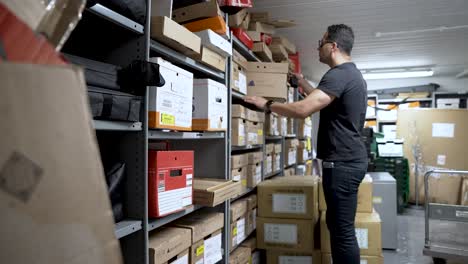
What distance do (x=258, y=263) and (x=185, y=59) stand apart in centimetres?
187

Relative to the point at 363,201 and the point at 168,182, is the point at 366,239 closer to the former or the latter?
the point at 363,201

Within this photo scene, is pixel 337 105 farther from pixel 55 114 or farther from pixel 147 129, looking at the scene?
pixel 55 114

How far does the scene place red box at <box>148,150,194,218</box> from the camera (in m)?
1.34

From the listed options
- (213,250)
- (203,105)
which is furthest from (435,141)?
(203,105)

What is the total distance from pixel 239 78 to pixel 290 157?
1.80 meters

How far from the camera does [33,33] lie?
0.47m

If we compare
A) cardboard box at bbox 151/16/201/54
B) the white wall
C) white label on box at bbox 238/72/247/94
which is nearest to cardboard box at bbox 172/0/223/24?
cardboard box at bbox 151/16/201/54

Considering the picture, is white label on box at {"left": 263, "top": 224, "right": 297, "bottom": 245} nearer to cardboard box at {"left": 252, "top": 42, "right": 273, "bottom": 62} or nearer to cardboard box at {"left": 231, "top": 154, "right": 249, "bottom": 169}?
cardboard box at {"left": 231, "top": 154, "right": 249, "bottom": 169}

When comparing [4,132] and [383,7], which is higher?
[383,7]

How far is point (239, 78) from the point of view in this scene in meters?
2.37

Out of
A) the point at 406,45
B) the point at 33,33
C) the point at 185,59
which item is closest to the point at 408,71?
the point at 406,45

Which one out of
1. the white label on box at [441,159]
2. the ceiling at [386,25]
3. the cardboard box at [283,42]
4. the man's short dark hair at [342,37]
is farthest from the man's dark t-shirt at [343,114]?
the white label on box at [441,159]

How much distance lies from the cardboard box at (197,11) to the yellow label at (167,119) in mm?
684

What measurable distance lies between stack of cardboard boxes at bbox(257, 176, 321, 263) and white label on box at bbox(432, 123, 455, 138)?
4.23 meters
